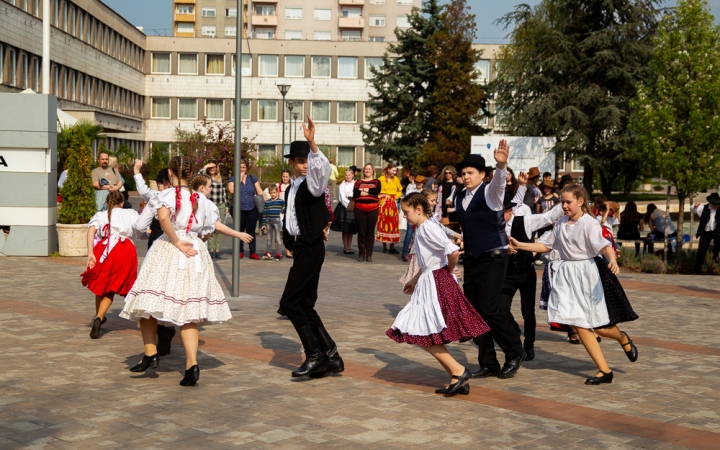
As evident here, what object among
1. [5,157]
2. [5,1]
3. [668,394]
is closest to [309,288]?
[668,394]

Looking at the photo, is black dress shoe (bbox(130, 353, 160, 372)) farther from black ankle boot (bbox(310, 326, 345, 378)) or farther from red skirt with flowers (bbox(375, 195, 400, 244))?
red skirt with flowers (bbox(375, 195, 400, 244))

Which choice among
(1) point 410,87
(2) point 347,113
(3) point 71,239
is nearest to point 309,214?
(3) point 71,239

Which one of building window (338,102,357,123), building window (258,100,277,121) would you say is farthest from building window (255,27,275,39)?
building window (338,102,357,123)

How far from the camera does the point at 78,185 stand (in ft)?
61.0

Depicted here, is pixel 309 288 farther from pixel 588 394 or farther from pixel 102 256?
pixel 102 256

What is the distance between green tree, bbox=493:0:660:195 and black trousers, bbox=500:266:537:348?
114ft

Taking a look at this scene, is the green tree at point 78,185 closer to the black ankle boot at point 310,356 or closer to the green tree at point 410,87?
the black ankle boot at point 310,356

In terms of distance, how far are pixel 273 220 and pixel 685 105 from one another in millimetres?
9323

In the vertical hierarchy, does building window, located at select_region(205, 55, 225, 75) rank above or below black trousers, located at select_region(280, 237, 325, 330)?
above

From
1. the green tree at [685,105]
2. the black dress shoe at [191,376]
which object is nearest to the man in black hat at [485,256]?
the black dress shoe at [191,376]

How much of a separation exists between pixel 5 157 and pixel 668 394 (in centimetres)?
1450

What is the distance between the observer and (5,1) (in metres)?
44.2

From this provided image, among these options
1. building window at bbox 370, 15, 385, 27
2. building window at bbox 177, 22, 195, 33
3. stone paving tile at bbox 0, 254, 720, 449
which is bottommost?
stone paving tile at bbox 0, 254, 720, 449

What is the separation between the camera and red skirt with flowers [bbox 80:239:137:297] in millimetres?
10234
